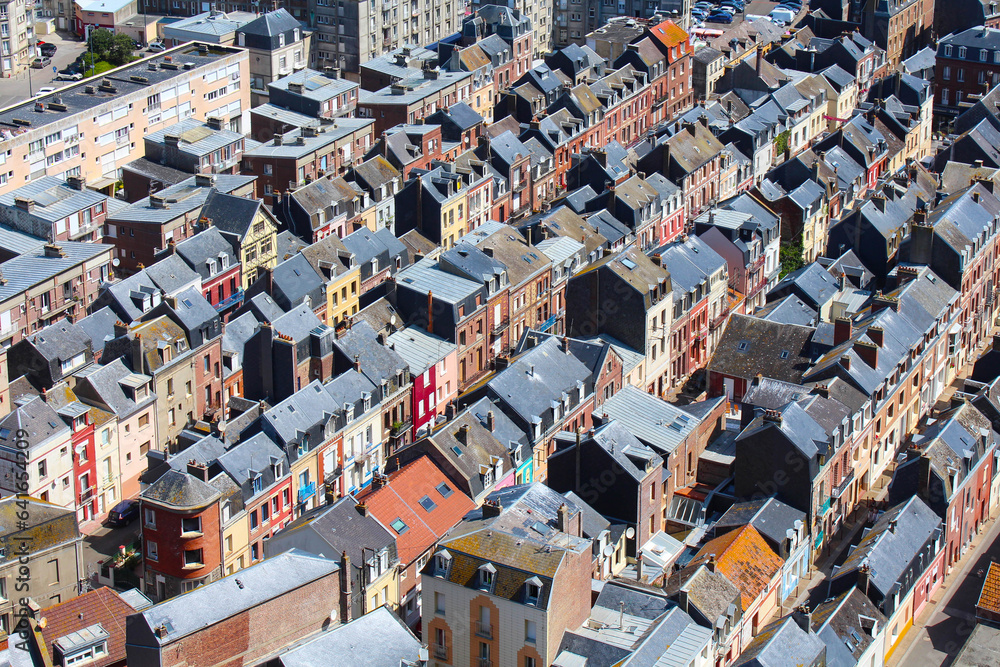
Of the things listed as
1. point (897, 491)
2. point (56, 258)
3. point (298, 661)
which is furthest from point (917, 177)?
point (298, 661)

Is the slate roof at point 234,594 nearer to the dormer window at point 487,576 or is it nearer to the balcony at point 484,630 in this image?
the dormer window at point 487,576

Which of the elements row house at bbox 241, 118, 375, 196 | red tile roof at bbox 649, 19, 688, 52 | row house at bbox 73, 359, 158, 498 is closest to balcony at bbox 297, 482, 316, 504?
row house at bbox 73, 359, 158, 498

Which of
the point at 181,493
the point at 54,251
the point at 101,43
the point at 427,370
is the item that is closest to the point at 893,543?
the point at 427,370

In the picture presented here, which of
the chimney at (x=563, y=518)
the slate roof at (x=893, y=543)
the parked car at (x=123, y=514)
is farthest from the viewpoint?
the parked car at (x=123, y=514)

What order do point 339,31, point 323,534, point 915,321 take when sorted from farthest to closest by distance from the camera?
point 339,31, point 915,321, point 323,534

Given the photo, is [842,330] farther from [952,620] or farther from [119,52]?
[119,52]

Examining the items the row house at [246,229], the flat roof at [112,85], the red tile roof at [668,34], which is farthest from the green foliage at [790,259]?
the flat roof at [112,85]

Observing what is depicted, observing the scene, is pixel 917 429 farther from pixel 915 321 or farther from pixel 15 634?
pixel 15 634
